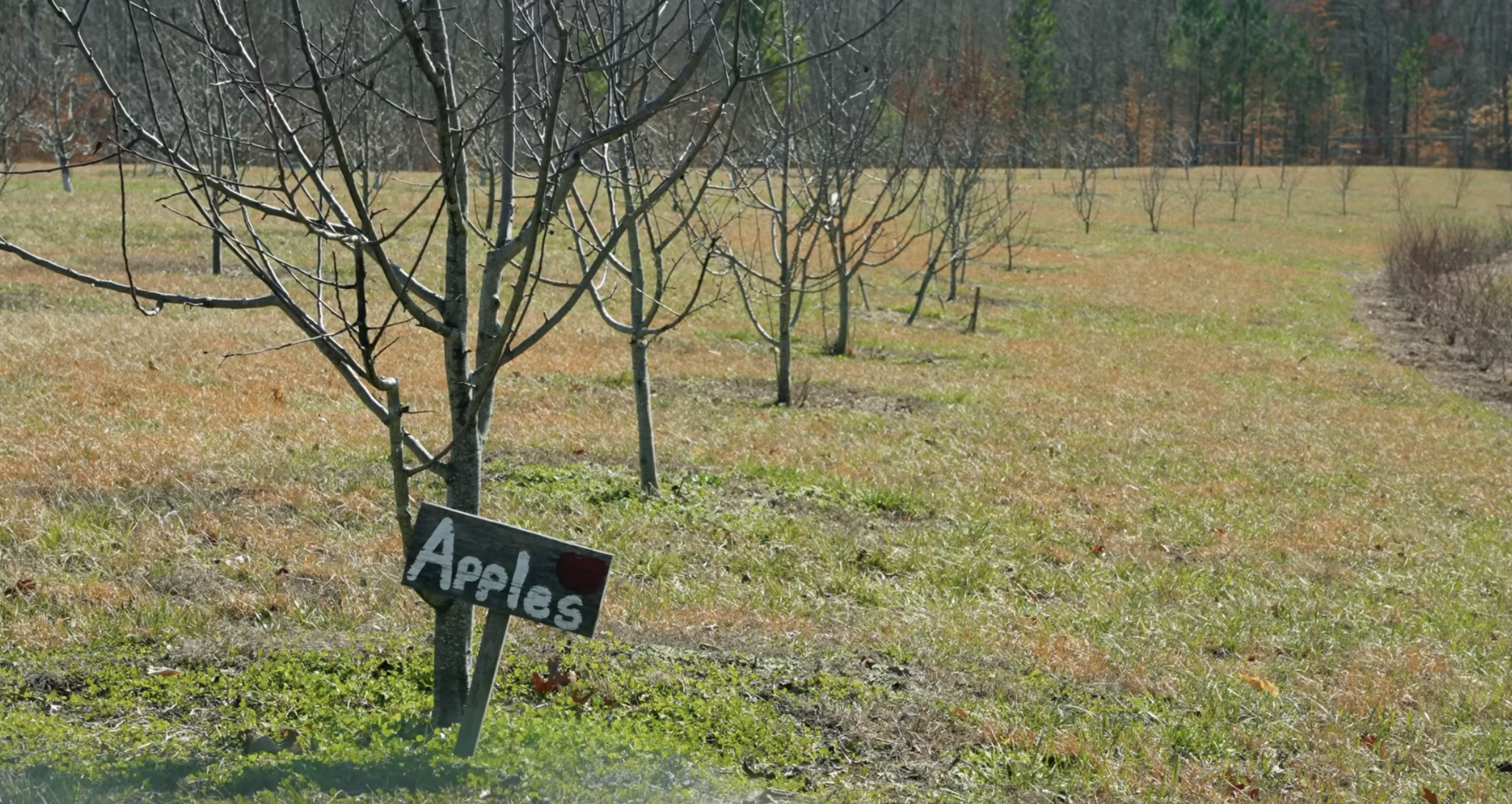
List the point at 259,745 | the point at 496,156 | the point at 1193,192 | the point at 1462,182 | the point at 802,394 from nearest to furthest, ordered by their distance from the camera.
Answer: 1. the point at 259,745
2. the point at 496,156
3. the point at 802,394
4. the point at 1193,192
5. the point at 1462,182

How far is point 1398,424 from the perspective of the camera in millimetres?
13938

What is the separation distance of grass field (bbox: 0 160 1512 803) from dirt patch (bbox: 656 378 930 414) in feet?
0.31

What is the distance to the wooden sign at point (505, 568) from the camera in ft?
10.6

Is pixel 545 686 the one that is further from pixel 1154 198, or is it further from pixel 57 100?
pixel 1154 198

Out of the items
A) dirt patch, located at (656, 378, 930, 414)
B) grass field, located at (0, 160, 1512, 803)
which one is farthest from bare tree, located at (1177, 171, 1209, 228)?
grass field, located at (0, 160, 1512, 803)

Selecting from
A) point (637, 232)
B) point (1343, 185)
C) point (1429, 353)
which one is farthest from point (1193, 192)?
point (637, 232)

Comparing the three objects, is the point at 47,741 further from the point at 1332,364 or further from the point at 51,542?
the point at 1332,364

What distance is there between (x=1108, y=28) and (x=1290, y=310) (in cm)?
7197

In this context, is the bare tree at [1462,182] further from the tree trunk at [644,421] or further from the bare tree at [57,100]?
the tree trunk at [644,421]

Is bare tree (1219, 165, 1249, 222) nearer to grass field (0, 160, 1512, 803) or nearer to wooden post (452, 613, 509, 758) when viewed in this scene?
grass field (0, 160, 1512, 803)

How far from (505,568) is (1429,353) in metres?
20.8

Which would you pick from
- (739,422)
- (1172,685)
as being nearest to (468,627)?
(1172,685)

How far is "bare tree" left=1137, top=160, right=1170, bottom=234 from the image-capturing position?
43.4m

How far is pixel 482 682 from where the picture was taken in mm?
3459
